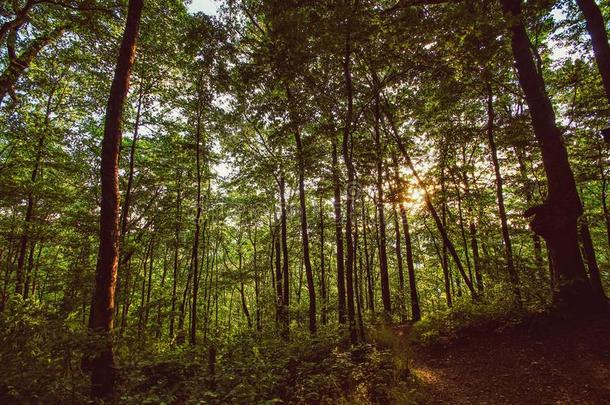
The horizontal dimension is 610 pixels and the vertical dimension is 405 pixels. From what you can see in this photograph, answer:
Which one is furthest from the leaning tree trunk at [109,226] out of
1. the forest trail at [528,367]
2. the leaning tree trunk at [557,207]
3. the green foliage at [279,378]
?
the leaning tree trunk at [557,207]

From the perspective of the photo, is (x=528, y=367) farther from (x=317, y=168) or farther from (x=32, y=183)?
(x=32, y=183)

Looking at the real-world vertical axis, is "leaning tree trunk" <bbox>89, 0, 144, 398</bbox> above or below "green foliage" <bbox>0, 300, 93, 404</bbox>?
above

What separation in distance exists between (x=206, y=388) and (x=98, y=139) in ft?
48.2

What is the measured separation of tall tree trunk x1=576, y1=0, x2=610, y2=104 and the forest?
34mm

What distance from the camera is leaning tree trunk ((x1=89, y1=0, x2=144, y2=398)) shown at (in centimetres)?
573

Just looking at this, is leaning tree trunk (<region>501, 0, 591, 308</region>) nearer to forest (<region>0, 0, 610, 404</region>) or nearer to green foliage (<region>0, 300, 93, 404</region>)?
forest (<region>0, 0, 610, 404</region>)

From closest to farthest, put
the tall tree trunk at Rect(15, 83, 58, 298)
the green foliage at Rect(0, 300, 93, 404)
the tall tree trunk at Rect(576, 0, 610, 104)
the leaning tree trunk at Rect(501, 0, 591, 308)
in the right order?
the green foliage at Rect(0, 300, 93, 404), the tall tree trunk at Rect(576, 0, 610, 104), the leaning tree trunk at Rect(501, 0, 591, 308), the tall tree trunk at Rect(15, 83, 58, 298)

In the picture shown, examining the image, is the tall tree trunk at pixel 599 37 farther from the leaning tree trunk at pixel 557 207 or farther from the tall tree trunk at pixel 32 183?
the tall tree trunk at pixel 32 183

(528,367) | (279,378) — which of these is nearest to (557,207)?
(528,367)

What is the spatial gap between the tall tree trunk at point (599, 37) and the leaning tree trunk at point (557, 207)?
55.7 inches

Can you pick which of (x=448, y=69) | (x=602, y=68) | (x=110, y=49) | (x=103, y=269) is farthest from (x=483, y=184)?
(x=110, y=49)

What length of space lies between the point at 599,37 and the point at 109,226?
10.9 meters

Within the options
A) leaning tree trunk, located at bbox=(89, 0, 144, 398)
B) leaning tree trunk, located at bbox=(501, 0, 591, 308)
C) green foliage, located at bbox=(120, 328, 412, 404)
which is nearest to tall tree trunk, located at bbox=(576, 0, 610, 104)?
leaning tree trunk, located at bbox=(501, 0, 591, 308)

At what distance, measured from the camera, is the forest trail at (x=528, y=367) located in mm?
5059
